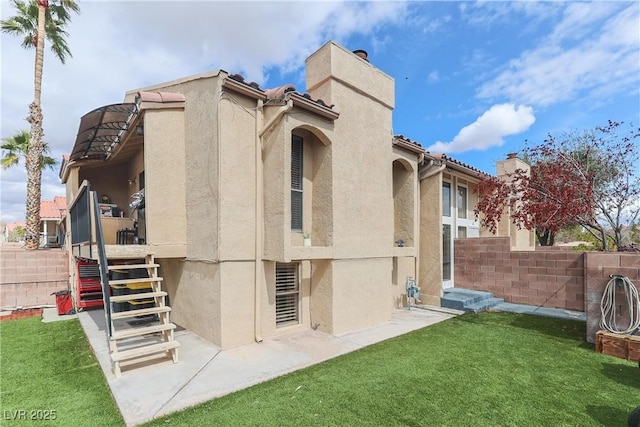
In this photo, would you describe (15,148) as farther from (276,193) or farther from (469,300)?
(469,300)

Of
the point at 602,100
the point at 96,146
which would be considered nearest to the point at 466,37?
the point at 602,100

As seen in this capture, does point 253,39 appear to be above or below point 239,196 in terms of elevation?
above

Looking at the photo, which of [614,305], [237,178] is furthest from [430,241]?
[237,178]

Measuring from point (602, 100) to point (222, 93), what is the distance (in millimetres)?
12445

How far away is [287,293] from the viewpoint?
313 inches

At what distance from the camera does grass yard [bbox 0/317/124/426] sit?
4.04 meters

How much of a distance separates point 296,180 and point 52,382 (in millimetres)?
6180

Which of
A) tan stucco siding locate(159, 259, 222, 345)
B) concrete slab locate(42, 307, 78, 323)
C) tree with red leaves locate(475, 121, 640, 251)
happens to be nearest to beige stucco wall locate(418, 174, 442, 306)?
tree with red leaves locate(475, 121, 640, 251)

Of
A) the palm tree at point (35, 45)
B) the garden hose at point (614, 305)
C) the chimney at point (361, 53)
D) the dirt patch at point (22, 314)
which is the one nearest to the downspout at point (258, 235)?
the chimney at point (361, 53)

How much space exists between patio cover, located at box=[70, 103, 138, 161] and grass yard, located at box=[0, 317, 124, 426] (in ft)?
19.2

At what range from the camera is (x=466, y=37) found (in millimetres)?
Result: 10000

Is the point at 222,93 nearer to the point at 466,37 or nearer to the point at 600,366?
the point at 466,37

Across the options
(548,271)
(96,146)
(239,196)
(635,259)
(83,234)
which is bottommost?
(548,271)

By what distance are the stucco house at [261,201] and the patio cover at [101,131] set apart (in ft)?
0.18
